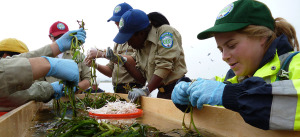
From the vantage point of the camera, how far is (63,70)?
1.85 m

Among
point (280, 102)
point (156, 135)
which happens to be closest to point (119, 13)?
point (156, 135)

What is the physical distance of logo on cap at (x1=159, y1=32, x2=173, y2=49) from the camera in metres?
3.06

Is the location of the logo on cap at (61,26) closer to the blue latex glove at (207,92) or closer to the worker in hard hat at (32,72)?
the worker in hard hat at (32,72)

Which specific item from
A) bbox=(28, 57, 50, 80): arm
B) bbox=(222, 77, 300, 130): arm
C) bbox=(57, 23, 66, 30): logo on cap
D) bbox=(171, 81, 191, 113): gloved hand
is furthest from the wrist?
bbox=(57, 23, 66, 30): logo on cap

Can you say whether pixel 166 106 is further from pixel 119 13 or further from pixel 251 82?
pixel 119 13

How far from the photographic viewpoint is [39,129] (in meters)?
1.67

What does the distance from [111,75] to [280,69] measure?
3.20 meters

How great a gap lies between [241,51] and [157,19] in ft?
6.67

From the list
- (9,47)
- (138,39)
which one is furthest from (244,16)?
(9,47)

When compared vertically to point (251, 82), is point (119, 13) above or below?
above

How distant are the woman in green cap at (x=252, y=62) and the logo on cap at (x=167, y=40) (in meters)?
1.33

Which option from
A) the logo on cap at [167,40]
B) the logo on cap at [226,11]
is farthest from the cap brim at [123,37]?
the logo on cap at [226,11]

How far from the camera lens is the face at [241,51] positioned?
4.73 feet

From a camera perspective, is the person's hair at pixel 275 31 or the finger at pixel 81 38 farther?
the finger at pixel 81 38
